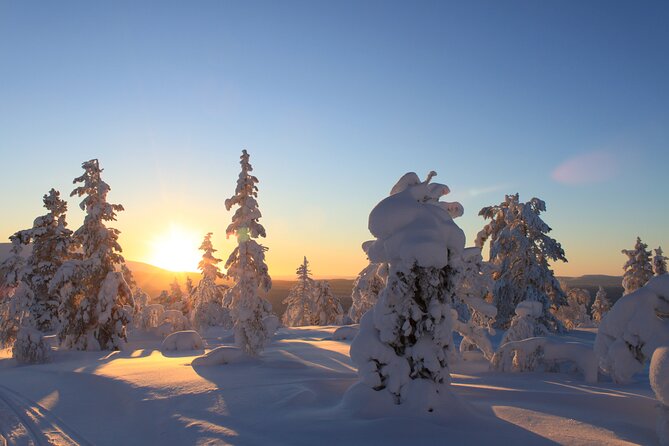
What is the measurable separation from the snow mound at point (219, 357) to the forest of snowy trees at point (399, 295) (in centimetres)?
289

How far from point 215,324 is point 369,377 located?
119 ft

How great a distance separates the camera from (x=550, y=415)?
888cm

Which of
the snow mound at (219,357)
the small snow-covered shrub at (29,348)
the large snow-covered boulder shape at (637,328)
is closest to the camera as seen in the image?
the large snow-covered boulder shape at (637,328)

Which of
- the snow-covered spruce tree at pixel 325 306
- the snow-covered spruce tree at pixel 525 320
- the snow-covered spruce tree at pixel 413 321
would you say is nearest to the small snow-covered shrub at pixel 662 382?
the snow-covered spruce tree at pixel 413 321

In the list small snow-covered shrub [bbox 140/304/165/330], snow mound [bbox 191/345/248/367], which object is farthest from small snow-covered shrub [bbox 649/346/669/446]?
small snow-covered shrub [bbox 140/304/165/330]

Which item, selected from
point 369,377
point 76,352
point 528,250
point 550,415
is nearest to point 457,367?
Answer: point 550,415

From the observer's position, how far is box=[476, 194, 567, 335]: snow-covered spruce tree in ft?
99.9

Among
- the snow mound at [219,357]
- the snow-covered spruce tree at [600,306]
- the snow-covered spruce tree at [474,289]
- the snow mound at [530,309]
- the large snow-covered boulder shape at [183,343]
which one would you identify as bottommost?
the large snow-covered boulder shape at [183,343]

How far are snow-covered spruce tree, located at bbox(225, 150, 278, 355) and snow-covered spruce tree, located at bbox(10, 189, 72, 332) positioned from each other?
1796 centimetres

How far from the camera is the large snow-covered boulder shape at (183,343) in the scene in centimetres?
2697

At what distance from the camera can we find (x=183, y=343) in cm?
2717

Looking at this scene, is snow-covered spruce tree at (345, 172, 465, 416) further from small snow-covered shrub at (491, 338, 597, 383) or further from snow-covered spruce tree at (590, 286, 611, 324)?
snow-covered spruce tree at (590, 286, 611, 324)

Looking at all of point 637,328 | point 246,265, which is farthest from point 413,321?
point 246,265

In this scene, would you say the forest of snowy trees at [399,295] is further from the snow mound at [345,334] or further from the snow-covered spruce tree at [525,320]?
the snow mound at [345,334]
